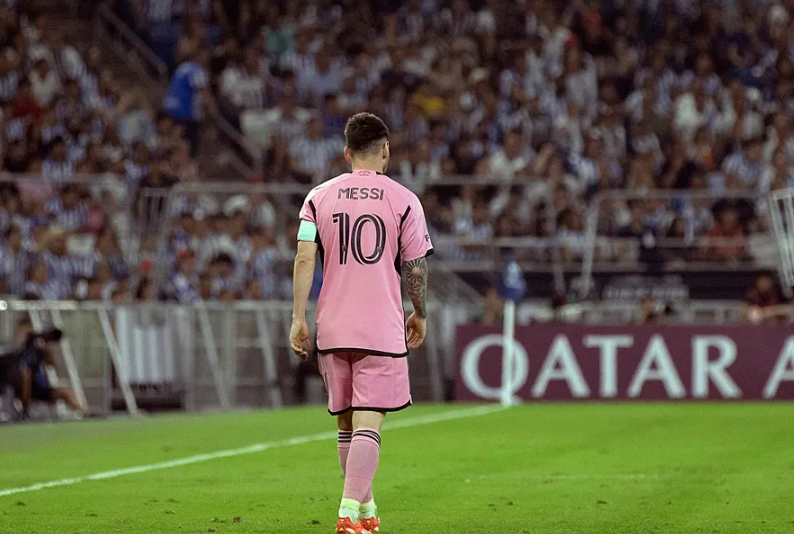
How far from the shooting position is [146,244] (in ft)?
73.0

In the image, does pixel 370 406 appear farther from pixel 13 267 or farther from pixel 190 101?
pixel 190 101

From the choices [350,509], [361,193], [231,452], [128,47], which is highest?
[128,47]

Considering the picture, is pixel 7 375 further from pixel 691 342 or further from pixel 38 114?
pixel 691 342

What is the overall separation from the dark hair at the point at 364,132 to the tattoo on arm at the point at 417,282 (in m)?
0.62

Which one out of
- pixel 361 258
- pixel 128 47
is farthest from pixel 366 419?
pixel 128 47

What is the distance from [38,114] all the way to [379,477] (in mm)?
14465

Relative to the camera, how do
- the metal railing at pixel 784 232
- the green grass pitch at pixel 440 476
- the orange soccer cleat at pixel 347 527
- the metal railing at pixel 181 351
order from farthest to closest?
the metal railing at pixel 784 232
the metal railing at pixel 181 351
the green grass pitch at pixel 440 476
the orange soccer cleat at pixel 347 527

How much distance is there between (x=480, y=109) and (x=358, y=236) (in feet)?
63.0

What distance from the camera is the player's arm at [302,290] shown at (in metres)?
7.34

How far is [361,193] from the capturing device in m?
7.43

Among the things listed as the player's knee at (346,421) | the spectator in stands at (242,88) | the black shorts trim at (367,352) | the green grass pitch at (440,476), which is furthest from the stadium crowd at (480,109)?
the black shorts trim at (367,352)

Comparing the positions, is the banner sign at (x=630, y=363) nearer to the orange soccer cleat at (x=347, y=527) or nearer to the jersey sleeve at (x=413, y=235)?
the jersey sleeve at (x=413, y=235)

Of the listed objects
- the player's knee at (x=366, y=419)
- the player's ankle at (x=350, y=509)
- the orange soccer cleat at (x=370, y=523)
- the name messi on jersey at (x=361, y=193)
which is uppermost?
the name messi on jersey at (x=361, y=193)

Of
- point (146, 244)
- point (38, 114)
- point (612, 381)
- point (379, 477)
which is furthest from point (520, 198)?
point (379, 477)
